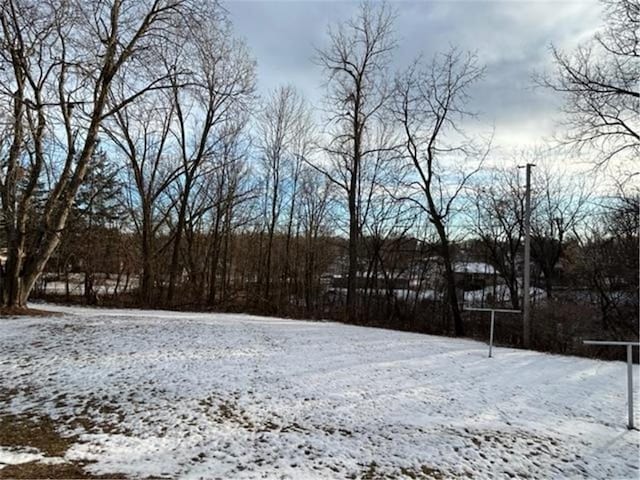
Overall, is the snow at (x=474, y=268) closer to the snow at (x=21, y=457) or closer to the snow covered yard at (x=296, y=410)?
the snow covered yard at (x=296, y=410)

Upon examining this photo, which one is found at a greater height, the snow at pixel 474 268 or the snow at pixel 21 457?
the snow at pixel 474 268

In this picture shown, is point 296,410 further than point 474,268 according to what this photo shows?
No

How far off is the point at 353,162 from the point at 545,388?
1406 cm

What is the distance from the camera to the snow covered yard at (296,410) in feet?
11.5

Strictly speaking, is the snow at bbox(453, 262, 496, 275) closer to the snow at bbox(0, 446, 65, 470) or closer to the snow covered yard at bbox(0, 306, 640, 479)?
the snow covered yard at bbox(0, 306, 640, 479)

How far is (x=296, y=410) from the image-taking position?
15.3ft

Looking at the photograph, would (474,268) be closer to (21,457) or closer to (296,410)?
(296,410)

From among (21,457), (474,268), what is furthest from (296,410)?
(474,268)

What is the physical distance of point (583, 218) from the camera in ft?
80.8

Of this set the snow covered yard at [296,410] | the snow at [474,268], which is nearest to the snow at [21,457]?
the snow covered yard at [296,410]

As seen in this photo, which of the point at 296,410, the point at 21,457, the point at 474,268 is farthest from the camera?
the point at 474,268

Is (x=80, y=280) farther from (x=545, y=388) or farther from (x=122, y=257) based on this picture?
(x=545, y=388)

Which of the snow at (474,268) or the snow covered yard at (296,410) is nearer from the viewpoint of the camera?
the snow covered yard at (296,410)

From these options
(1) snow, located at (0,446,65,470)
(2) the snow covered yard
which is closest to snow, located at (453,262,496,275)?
(2) the snow covered yard
